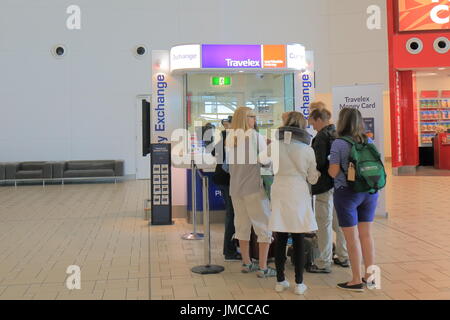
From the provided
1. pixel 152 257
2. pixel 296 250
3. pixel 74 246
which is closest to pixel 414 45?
pixel 152 257

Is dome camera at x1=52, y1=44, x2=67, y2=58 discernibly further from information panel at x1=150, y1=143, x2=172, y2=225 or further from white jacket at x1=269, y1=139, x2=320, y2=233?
white jacket at x1=269, y1=139, x2=320, y2=233

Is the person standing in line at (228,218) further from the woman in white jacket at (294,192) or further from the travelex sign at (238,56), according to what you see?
the travelex sign at (238,56)

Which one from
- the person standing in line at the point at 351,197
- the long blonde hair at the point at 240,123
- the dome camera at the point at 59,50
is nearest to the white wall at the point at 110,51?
the dome camera at the point at 59,50

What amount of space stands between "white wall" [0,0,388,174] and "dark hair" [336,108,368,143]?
10133mm

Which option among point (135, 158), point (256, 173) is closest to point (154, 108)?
point (256, 173)

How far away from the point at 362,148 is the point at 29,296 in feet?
8.78

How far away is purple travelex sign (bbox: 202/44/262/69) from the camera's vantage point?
6684 mm

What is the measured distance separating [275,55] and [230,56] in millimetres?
633

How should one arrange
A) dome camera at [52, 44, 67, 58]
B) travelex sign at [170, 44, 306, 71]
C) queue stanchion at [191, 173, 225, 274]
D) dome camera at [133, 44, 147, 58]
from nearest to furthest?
queue stanchion at [191, 173, 225, 274], travelex sign at [170, 44, 306, 71], dome camera at [52, 44, 67, 58], dome camera at [133, 44, 147, 58]

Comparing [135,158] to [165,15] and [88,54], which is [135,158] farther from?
[165,15]

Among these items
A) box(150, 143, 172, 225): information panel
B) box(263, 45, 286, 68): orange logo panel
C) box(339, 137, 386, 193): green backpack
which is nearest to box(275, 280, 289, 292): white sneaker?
box(339, 137, 386, 193): green backpack

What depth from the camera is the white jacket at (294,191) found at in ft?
11.4

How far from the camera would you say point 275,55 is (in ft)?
22.3

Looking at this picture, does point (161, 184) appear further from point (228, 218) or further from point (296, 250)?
point (296, 250)
